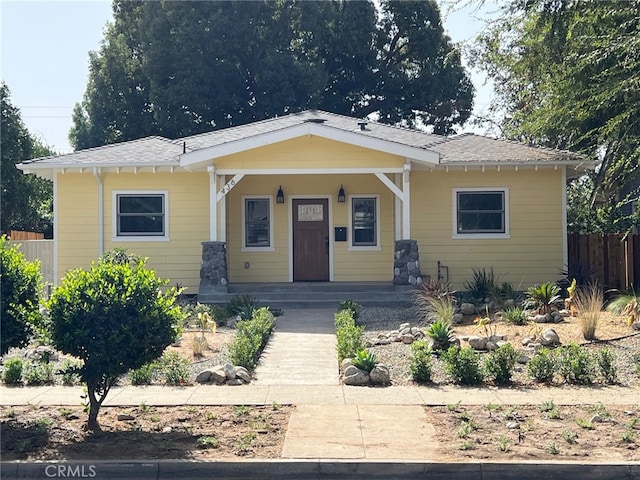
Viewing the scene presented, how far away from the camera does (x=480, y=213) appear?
18.0 metres

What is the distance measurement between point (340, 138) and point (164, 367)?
8.21 meters

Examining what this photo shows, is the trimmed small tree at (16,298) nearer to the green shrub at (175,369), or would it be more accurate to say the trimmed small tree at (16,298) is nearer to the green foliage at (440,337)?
the green shrub at (175,369)

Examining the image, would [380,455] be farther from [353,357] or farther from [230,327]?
[230,327]

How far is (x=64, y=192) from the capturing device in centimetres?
1791

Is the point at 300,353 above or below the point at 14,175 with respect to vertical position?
below

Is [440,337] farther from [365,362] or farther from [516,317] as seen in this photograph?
[516,317]

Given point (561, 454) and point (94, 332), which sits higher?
point (94, 332)

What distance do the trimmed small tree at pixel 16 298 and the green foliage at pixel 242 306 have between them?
22.1 ft

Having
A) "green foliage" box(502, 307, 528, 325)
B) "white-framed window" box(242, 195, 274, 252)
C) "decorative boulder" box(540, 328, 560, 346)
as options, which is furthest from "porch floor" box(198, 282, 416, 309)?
"decorative boulder" box(540, 328, 560, 346)

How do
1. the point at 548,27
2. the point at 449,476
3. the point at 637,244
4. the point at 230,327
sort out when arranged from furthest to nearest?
the point at 637,244 < the point at 548,27 < the point at 230,327 < the point at 449,476

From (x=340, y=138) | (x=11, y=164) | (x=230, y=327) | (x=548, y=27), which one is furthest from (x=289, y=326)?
(x=11, y=164)

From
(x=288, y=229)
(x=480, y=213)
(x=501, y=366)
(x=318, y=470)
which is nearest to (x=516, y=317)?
(x=501, y=366)

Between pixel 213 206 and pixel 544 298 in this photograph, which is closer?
pixel 544 298

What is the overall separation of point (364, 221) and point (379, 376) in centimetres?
956
